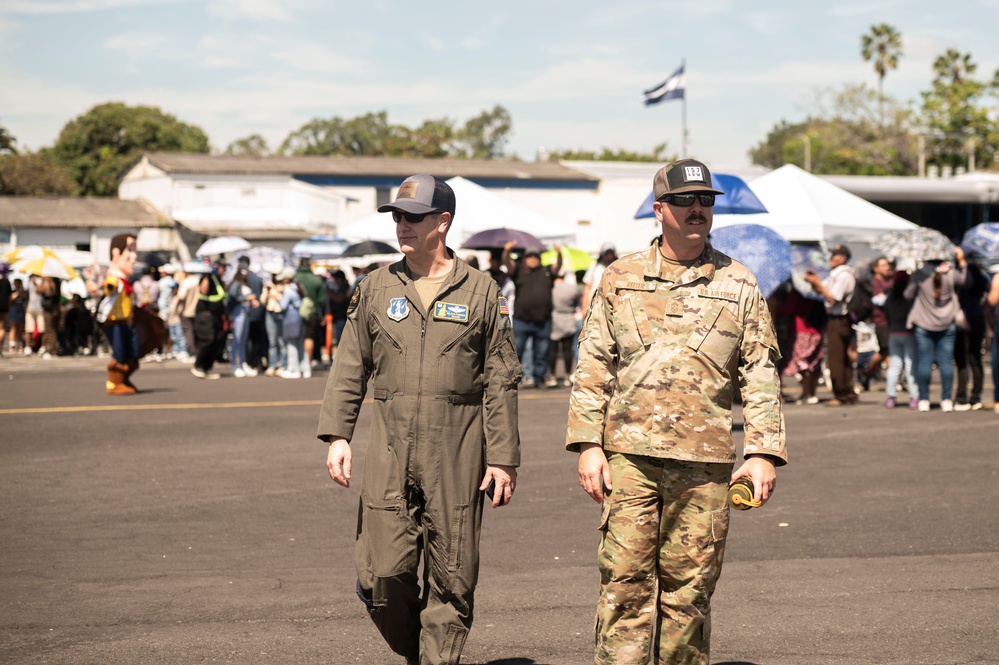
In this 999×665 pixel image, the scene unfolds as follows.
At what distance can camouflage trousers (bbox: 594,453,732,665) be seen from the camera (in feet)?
14.9

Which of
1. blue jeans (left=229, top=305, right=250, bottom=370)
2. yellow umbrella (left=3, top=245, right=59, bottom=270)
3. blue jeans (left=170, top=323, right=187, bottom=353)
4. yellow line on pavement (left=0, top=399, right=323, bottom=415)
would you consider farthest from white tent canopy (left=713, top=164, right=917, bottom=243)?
yellow umbrella (left=3, top=245, right=59, bottom=270)

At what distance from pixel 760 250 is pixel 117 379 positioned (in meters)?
9.09

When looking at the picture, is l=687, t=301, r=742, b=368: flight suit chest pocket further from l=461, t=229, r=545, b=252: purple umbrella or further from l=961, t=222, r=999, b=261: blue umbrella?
l=461, t=229, r=545, b=252: purple umbrella

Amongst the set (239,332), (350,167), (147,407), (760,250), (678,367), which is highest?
(350,167)

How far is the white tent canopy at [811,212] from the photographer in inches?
755

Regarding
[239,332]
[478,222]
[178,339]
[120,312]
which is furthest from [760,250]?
[178,339]

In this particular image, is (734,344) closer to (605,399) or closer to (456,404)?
(605,399)

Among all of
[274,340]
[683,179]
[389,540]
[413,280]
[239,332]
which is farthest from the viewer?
[274,340]

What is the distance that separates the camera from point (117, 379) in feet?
57.5

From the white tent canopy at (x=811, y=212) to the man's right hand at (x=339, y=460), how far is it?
569 inches

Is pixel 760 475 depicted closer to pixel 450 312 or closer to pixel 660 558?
pixel 660 558

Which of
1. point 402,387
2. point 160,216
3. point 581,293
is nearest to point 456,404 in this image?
point 402,387

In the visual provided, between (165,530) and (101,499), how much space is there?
4.61 ft

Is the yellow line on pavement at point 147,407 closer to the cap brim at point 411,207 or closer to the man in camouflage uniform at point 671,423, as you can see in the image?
the cap brim at point 411,207
